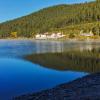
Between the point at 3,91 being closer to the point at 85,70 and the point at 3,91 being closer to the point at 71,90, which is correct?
the point at 71,90

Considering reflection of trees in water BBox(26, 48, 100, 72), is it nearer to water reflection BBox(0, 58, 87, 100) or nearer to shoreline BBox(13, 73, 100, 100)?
water reflection BBox(0, 58, 87, 100)

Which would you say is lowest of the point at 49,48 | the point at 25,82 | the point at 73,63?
the point at 49,48

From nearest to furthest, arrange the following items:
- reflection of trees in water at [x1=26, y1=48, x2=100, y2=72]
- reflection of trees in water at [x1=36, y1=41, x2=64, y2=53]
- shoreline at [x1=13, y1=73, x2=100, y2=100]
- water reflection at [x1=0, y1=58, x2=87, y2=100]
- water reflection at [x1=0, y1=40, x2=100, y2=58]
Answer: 1. shoreline at [x1=13, y1=73, x2=100, y2=100]
2. water reflection at [x1=0, y1=58, x2=87, y2=100]
3. reflection of trees in water at [x1=26, y1=48, x2=100, y2=72]
4. water reflection at [x1=0, y1=40, x2=100, y2=58]
5. reflection of trees in water at [x1=36, y1=41, x2=64, y2=53]

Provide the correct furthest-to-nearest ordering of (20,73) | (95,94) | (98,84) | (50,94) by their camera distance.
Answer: (20,73), (98,84), (50,94), (95,94)

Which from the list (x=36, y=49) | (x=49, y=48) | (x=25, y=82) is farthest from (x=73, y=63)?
(x=49, y=48)

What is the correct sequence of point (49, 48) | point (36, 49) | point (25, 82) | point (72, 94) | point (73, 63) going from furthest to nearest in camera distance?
1. point (49, 48)
2. point (36, 49)
3. point (73, 63)
4. point (25, 82)
5. point (72, 94)

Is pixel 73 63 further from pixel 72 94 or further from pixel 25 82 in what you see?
pixel 72 94

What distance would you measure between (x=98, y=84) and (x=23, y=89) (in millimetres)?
6343

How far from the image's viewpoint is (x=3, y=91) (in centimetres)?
2428

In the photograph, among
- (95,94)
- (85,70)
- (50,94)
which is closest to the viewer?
(95,94)

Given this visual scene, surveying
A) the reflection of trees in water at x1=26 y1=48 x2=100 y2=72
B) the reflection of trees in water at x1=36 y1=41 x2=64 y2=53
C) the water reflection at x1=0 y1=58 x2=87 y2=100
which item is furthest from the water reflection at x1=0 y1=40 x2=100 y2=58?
the water reflection at x1=0 y1=58 x2=87 y2=100

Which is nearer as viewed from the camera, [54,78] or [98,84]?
[98,84]

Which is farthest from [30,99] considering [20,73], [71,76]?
[20,73]

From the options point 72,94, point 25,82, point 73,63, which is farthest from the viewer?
point 73,63
